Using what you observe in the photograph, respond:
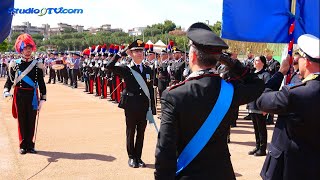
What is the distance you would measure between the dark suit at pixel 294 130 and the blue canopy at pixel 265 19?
712 mm

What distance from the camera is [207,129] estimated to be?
8.71 ft

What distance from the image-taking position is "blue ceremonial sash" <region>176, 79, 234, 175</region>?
8.69 ft

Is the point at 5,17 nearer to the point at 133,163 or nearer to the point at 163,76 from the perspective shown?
the point at 133,163

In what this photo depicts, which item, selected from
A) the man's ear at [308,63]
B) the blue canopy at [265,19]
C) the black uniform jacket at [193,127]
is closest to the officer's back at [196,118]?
the black uniform jacket at [193,127]

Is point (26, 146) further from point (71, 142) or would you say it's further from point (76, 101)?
point (76, 101)

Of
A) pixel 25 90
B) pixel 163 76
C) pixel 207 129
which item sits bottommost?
pixel 163 76

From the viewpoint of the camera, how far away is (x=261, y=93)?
9.72ft

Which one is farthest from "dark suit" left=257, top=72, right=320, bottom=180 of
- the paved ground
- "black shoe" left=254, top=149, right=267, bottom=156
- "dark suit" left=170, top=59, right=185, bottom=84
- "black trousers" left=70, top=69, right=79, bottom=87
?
"black trousers" left=70, top=69, right=79, bottom=87

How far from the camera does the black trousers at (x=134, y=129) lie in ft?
20.2

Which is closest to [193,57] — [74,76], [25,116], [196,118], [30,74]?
[196,118]

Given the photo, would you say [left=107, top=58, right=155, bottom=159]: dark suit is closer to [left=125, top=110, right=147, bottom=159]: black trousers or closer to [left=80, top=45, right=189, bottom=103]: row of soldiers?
[left=125, top=110, right=147, bottom=159]: black trousers

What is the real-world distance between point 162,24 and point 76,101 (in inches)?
2619

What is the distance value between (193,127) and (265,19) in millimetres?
1688

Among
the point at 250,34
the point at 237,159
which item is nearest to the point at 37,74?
the point at 237,159
